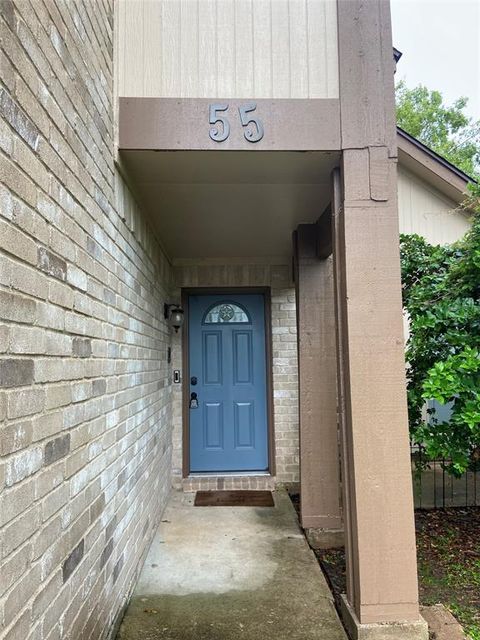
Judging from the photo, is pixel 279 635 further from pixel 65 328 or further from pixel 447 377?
pixel 65 328

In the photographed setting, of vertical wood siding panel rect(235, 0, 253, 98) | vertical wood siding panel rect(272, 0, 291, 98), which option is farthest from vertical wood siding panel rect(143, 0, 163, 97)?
vertical wood siding panel rect(272, 0, 291, 98)

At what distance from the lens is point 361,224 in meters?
2.49

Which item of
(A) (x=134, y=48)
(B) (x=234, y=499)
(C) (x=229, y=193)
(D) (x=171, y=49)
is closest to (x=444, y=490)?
(B) (x=234, y=499)

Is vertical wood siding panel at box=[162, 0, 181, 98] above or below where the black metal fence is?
above

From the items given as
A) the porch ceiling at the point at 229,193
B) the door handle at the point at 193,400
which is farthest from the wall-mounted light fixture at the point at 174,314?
the door handle at the point at 193,400

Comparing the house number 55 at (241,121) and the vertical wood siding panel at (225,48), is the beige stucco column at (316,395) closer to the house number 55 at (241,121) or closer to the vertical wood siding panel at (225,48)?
the house number 55 at (241,121)

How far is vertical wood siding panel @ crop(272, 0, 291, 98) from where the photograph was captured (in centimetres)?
257

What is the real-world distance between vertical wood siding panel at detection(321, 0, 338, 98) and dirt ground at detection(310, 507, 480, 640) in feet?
9.85

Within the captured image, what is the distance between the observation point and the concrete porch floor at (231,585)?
2.38 meters

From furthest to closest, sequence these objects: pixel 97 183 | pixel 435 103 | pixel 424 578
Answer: pixel 435 103 < pixel 424 578 < pixel 97 183

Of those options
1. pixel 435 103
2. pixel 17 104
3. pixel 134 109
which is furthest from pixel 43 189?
pixel 435 103

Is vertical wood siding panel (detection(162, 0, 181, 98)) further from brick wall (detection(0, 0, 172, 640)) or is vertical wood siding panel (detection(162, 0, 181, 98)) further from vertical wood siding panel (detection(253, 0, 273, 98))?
vertical wood siding panel (detection(253, 0, 273, 98))

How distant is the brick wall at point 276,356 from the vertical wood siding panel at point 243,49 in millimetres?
2459

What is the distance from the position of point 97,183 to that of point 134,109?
650 millimetres
